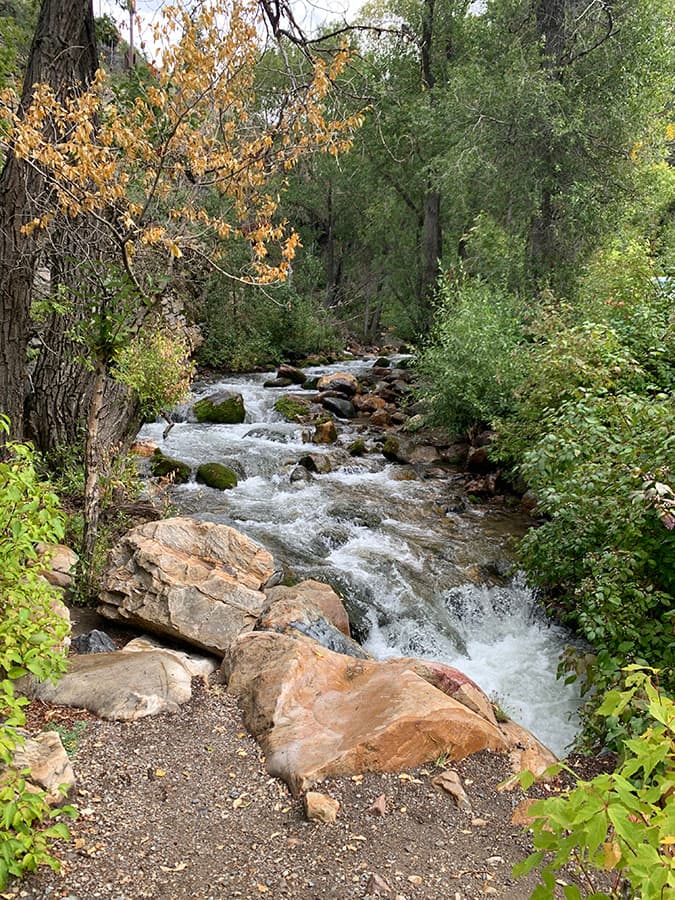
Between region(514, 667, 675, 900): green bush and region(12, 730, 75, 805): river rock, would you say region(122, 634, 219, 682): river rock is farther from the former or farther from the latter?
region(514, 667, 675, 900): green bush

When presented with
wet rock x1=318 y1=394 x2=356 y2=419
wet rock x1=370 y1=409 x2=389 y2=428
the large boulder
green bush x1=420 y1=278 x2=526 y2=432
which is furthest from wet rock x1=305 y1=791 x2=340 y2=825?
wet rock x1=318 y1=394 x2=356 y2=419

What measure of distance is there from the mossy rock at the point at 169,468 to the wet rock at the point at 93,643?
425 cm

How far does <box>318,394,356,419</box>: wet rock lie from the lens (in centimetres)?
1392

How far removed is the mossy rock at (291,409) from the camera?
1296 centimetres

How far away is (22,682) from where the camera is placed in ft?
11.3

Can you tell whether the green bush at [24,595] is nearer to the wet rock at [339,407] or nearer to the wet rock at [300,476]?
the wet rock at [300,476]

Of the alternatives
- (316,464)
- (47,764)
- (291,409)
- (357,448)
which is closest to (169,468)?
(316,464)

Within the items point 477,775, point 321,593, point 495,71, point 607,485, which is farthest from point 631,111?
point 477,775

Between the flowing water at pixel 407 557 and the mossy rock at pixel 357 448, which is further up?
the mossy rock at pixel 357 448

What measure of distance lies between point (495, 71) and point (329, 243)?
15.2 meters

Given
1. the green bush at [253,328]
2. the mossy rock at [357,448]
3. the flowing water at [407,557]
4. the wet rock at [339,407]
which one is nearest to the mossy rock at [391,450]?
the mossy rock at [357,448]

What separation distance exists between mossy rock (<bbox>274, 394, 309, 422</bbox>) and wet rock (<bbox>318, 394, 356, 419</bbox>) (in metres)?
0.57

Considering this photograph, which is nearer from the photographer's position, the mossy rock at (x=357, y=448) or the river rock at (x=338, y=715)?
the river rock at (x=338, y=715)

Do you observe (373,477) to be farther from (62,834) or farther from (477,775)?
(62,834)
